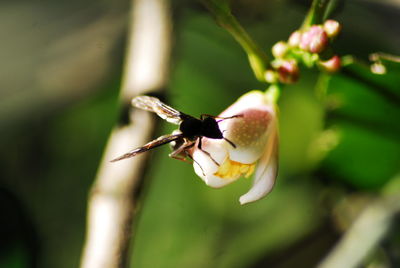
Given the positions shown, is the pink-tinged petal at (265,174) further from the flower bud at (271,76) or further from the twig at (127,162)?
the twig at (127,162)

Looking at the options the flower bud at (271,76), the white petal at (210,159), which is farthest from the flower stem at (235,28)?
the white petal at (210,159)

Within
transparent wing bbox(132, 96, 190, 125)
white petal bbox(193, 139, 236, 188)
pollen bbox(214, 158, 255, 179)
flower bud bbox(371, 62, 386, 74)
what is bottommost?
pollen bbox(214, 158, 255, 179)

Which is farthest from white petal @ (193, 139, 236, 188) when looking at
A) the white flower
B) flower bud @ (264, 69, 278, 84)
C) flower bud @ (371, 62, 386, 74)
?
flower bud @ (371, 62, 386, 74)

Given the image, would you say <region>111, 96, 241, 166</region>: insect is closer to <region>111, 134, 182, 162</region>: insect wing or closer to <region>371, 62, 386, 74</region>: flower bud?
<region>111, 134, 182, 162</region>: insect wing

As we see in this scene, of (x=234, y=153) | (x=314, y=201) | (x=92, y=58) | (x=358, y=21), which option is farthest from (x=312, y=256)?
(x=92, y=58)

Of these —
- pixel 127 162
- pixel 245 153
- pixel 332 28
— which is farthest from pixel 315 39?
pixel 127 162

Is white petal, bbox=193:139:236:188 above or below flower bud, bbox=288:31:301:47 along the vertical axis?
below

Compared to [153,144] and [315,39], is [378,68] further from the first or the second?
[153,144]
